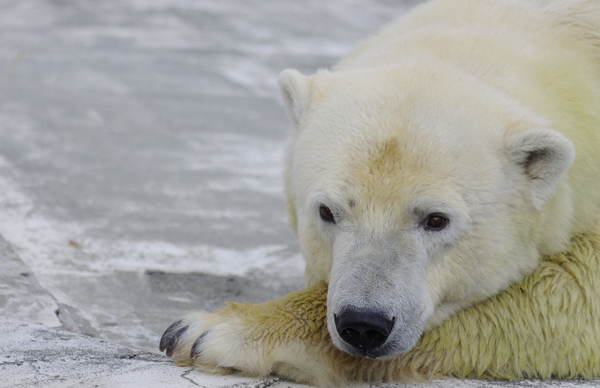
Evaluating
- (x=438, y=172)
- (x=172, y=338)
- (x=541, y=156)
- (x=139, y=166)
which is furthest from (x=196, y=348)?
(x=139, y=166)

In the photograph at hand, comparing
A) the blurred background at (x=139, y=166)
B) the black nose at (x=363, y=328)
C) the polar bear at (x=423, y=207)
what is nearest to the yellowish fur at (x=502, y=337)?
the polar bear at (x=423, y=207)

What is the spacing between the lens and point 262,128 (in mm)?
6090

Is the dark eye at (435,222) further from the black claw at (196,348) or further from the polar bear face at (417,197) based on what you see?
the black claw at (196,348)

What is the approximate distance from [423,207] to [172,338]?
1012 mm

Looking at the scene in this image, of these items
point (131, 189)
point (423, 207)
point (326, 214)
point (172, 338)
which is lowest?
point (131, 189)

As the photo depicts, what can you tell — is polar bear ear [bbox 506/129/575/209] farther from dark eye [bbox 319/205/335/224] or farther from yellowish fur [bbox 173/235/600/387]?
dark eye [bbox 319/205/335/224]

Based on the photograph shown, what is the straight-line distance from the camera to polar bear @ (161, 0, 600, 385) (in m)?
2.22

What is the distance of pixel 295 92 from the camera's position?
277 centimetres

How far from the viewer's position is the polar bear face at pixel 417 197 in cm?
217

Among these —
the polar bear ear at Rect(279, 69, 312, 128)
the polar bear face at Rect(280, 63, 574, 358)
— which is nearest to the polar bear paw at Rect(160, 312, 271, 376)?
the polar bear face at Rect(280, 63, 574, 358)

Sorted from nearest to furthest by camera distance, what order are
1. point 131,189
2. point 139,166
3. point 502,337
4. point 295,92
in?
point 502,337, point 295,92, point 131,189, point 139,166

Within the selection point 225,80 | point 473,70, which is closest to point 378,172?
point 473,70

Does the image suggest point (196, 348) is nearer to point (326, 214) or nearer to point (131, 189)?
point (326, 214)

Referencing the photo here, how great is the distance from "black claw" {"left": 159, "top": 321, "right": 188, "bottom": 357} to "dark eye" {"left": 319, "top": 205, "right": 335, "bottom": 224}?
64cm
